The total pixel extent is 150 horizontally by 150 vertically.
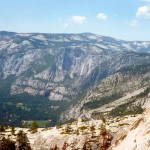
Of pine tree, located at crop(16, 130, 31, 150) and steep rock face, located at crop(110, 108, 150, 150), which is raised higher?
steep rock face, located at crop(110, 108, 150, 150)

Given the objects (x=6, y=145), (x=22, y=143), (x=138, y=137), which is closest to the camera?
(x=138, y=137)

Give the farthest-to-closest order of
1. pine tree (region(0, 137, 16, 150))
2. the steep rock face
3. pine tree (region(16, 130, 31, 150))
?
pine tree (region(16, 130, 31, 150)) → pine tree (region(0, 137, 16, 150)) → the steep rock face

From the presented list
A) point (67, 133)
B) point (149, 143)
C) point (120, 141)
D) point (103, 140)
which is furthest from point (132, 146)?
point (67, 133)

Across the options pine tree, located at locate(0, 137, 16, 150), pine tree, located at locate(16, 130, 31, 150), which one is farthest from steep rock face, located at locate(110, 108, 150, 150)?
pine tree, located at locate(16, 130, 31, 150)

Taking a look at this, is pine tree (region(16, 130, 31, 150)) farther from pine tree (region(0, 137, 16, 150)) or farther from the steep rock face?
the steep rock face

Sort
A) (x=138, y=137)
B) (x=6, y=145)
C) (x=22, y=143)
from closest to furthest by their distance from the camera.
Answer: (x=138, y=137)
(x=6, y=145)
(x=22, y=143)

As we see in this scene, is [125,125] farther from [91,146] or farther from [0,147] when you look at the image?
[0,147]

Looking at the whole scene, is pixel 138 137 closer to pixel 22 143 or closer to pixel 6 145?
pixel 6 145

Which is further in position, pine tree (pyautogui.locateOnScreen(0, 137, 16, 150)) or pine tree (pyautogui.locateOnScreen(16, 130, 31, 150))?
pine tree (pyautogui.locateOnScreen(16, 130, 31, 150))

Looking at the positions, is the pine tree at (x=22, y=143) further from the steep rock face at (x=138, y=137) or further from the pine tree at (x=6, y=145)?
the steep rock face at (x=138, y=137)

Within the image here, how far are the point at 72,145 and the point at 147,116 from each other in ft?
398

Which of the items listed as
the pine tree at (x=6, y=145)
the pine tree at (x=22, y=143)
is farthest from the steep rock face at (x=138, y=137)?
the pine tree at (x=22, y=143)

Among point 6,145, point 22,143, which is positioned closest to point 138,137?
point 6,145

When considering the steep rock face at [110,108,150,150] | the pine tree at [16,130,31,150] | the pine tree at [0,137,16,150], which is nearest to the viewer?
the steep rock face at [110,108,150,150]
